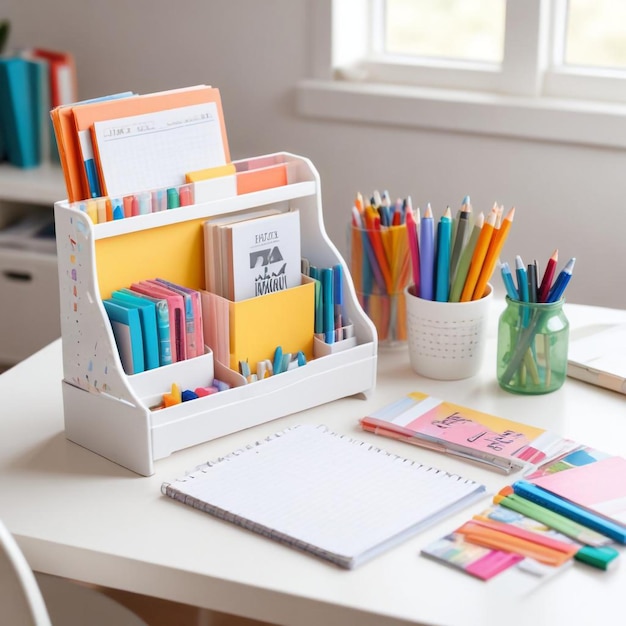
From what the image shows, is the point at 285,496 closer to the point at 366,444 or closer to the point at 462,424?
the point at 366,444

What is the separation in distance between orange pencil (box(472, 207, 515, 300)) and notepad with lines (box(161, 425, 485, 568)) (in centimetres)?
31

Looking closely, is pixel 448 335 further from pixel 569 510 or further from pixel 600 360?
pixel 569 510

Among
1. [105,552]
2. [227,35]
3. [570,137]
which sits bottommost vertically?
[105,552]

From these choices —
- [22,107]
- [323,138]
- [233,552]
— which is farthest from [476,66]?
[233,552]

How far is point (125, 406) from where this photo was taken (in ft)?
3.86

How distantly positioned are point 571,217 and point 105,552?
164 cm

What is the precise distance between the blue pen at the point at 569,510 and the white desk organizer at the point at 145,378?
0.31 meters

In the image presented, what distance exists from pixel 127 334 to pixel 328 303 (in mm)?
298

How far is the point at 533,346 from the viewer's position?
1.38m

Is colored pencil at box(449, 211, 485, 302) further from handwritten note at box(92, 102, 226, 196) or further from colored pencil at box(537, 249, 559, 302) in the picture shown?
handwritten note at box(92, 102, 226, 196)

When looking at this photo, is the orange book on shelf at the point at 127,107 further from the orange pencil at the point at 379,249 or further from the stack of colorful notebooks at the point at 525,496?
the stack of colorful notebooks at the point at 525,496

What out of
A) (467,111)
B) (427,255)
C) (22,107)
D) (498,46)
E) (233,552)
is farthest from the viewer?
(22,107)

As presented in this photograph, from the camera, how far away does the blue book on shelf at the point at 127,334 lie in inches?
46.3

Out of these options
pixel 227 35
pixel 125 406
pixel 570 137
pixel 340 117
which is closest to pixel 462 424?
pixel 125 406
